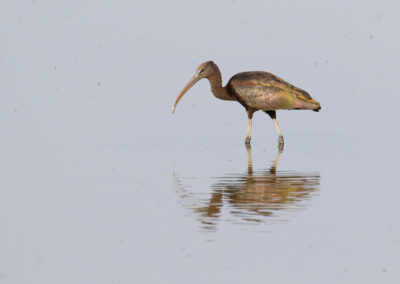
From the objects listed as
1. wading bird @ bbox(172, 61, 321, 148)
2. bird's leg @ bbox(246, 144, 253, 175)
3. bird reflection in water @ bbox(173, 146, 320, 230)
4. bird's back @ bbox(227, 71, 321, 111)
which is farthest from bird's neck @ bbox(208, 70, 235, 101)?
bird reflection in water @ bbox(173, 146, 320, 230)

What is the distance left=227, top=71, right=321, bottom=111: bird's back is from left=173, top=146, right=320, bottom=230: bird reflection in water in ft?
16.3

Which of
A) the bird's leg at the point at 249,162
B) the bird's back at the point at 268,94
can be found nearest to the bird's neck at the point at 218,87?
the bird's back at the point at 268,94

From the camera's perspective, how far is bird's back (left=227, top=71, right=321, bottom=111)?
24.7 meters

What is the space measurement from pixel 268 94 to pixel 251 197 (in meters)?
8.36

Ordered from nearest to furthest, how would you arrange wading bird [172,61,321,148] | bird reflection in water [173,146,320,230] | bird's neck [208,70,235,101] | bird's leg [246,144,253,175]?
bird reflection in water [173,146,320,230]
bird's leg [246,144,253,175]
wading bird [172,61,321,148]
bird's neck [208,70,235,101]

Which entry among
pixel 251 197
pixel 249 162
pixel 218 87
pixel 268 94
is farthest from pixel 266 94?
pixel 251 197

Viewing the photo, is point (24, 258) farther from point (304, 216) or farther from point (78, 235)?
point (304, 216)

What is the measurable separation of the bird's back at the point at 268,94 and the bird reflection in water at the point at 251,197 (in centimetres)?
495

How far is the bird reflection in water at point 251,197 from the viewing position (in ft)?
49.5

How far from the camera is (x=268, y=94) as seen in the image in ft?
81.0

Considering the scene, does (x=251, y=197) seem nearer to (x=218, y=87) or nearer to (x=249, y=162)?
(x=249, y=162)

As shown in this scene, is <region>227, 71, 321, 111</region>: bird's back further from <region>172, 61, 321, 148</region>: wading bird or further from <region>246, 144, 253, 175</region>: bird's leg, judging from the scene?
<region>246, 144, 253, 175</region>: bird's leg

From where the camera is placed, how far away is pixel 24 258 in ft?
41.5

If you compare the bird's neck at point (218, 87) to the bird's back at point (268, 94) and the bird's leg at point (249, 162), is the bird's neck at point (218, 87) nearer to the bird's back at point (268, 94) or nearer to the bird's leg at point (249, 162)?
the bird's back at point (268, 94)
